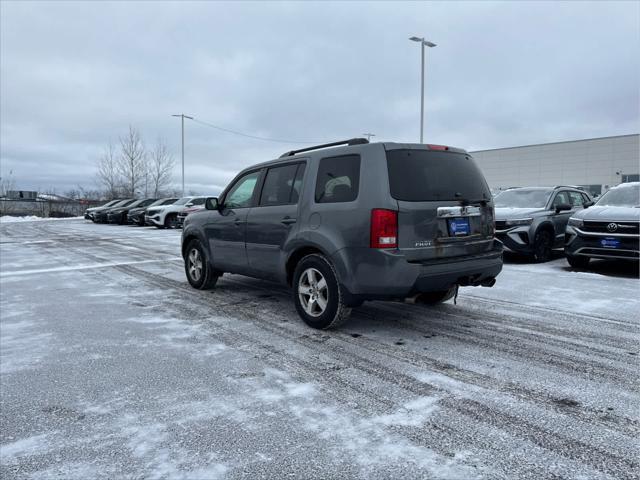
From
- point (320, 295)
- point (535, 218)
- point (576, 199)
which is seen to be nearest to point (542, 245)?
point (535, 218)

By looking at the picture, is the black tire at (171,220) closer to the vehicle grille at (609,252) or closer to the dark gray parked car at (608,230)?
the dark gray parked car at (608,230)

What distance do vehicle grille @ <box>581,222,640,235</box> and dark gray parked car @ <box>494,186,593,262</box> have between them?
1414 mm

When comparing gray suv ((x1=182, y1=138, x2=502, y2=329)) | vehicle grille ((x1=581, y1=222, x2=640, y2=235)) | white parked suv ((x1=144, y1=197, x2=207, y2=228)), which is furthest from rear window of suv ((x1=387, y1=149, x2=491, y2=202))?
white parked suv ((x1=144, y1=197, x2=207, y2=228))

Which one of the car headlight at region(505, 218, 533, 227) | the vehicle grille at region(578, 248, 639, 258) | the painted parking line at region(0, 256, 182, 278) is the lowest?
the painted parking line at region(0, 256, 182, 278)

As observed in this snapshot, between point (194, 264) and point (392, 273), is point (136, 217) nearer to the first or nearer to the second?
point (194, 264)

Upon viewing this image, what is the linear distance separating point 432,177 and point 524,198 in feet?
24.0

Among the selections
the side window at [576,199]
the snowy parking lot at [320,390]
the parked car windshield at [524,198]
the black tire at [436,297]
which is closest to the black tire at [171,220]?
the parked car windshield at [524,198]

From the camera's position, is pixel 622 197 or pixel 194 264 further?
pixel 622 197

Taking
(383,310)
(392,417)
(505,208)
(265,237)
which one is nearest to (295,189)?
(265,237)

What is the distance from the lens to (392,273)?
4168 mm

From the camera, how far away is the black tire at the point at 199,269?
271 inches

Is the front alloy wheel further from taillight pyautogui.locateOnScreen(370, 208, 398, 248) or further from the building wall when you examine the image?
the building wall

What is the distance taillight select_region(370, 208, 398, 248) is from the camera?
4176 millimetres

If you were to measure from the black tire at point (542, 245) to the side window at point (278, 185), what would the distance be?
6357 millimetres
